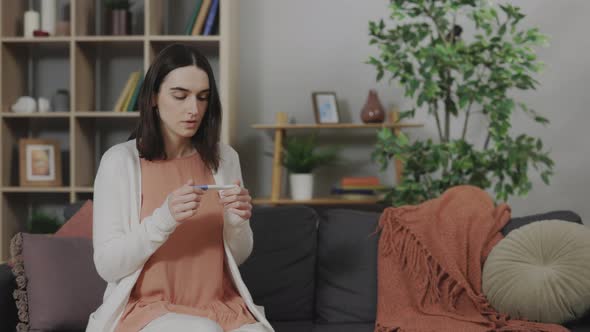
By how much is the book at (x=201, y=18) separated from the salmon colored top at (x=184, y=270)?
6.65 ft

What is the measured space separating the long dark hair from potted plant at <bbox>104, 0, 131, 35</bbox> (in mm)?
2106

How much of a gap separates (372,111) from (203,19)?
1007 millimetres

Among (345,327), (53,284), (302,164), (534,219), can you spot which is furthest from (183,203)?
(302,164)

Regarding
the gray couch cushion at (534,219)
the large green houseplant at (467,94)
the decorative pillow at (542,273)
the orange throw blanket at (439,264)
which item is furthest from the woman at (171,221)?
the large green houseplant at (467,94)

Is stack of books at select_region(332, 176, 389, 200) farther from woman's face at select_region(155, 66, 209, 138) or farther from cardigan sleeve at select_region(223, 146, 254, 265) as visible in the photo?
woman's face at select_region(155, 66, 209, 138)

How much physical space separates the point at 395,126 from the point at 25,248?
2043 mm

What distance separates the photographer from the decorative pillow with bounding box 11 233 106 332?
209 cm

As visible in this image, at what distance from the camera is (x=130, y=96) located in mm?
3828

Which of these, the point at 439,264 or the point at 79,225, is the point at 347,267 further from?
the point at 79,225

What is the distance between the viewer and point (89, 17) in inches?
155

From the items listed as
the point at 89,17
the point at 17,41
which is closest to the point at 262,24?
the point at 89,17

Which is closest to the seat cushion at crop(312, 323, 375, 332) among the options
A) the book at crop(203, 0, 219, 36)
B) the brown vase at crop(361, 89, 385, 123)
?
the brown vase at crop(361, 89, 385, 123)

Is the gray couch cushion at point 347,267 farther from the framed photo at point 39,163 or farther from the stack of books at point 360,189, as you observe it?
the framed photo at point 39,163

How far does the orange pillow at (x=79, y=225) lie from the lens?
2.27 meters
